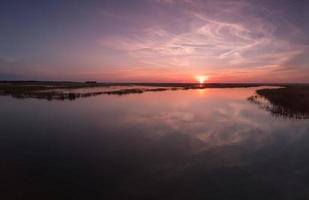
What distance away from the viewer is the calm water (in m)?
7.49

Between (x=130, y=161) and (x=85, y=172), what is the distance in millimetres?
2111

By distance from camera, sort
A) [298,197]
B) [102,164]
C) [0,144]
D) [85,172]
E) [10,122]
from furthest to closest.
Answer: [10,122], [0,144], [102,164], [85,172], [298,197]

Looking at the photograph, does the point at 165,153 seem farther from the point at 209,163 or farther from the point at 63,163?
the point at 63,163

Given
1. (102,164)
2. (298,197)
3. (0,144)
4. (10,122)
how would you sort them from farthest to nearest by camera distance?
(10,122) → (0,144) → (102,164) → (298,197)

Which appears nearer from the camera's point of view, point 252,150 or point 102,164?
point 102,164

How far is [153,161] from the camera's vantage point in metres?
10.2

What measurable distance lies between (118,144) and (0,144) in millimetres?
6661

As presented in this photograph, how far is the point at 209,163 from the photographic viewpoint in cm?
993

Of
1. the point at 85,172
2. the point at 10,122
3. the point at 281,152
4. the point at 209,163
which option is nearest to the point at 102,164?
the point at 85,172

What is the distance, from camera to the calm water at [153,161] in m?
7.49

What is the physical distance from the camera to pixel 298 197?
714 cm

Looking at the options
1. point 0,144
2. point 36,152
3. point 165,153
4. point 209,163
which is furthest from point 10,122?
point 209,163

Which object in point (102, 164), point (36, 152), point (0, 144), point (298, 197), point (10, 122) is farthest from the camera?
point (10, 122)

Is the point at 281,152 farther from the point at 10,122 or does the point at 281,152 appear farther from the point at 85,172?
the point at 10,122
